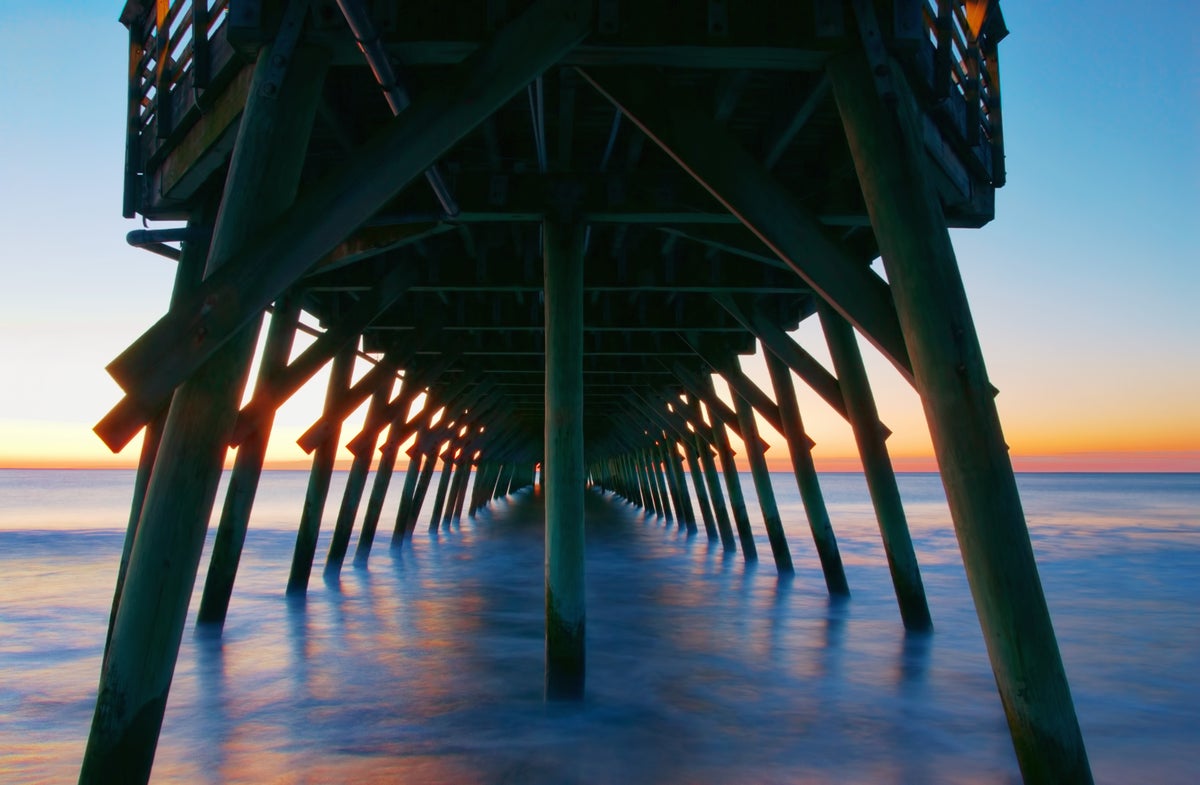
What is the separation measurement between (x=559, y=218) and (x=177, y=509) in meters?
3.06

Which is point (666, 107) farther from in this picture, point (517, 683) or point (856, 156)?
point (517, 683)

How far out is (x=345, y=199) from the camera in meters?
3.04

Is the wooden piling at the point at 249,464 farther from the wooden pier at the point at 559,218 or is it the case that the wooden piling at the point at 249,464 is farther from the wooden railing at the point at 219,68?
the wooden railing at the point at 219,68

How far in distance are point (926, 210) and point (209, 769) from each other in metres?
3.78

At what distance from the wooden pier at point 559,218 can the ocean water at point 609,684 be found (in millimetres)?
612

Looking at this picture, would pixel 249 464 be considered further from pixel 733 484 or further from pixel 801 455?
pixel 733 484

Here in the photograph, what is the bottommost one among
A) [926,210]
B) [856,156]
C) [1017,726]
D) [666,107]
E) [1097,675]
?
[1097,675]

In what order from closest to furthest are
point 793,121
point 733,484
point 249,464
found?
1. point 793,121
2. point 249,464
3. point 733,484

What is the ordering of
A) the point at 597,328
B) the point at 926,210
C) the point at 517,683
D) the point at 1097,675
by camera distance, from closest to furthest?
the point at 926,210 → the point at 517,683 → the point at 1097,675 → the point at 597,328

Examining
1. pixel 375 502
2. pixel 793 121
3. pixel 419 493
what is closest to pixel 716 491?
pixel 419 493

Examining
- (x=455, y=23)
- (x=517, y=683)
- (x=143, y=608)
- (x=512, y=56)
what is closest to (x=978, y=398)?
(x=512, y=56)

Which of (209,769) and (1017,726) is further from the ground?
(1017,726)

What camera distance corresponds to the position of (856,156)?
11.0 ft

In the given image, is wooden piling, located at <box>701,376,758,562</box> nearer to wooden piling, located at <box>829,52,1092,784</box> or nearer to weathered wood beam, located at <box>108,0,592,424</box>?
wooden piling, located at <box>829,52,1092,784</box>
